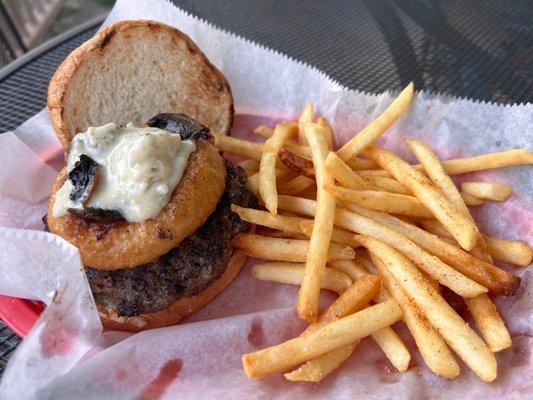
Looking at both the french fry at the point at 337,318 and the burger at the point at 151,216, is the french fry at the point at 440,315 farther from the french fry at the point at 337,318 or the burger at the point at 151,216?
the burger at the point at 151,216

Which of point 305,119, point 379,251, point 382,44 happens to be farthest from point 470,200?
point 382,44

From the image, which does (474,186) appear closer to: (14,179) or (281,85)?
(281,85)

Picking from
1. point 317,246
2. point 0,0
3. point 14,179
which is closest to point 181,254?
point 317,246

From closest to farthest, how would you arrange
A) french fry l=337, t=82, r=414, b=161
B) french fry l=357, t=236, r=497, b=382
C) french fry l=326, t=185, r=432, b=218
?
french fry l=357, t=236, r=497, b=382, french fry l=326, t=185, r=432, b=218, french fry l=337, t=82, r=414, b=161

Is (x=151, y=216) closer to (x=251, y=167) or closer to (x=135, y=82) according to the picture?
(x=251, y=167)

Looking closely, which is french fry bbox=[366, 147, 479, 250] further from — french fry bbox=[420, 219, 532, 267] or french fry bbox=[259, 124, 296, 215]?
french fry bbox=[259, 124, 296, 215]

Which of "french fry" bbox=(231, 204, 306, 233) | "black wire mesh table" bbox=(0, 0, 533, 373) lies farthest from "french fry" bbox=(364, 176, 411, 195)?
"black wire mesh table" bbox=(0, 0, 533, 373)
